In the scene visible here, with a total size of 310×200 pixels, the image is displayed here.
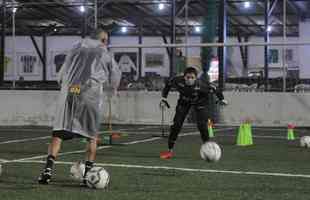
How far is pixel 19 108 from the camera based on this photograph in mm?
23344

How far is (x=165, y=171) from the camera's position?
1018 cm

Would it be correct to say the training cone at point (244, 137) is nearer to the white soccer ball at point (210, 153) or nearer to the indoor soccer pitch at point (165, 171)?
the indoor soccer pitch at point (165, 171)

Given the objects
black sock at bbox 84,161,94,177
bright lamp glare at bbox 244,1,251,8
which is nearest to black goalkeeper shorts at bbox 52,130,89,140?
black sock at bbox 84,161,94,177

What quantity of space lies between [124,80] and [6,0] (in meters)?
7.66

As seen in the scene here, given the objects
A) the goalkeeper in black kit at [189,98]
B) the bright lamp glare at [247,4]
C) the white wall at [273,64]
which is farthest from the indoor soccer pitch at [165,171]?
the bright lamp glare at [247,4]

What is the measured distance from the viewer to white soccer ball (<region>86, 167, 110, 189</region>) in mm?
8156

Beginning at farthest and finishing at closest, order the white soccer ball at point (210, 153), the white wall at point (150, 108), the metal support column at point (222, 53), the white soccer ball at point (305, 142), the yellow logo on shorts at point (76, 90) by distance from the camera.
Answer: the metal support column at point (222, 53), the white wall at point (150, 108), the white soccer ball at point (305, 142), the white soccer ball at point (210, 153), the yellow logo on shorts at point (76, 90)

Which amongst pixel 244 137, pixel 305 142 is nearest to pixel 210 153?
pixel 305 142

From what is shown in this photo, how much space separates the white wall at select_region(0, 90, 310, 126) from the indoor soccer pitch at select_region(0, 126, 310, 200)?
4.36 metres

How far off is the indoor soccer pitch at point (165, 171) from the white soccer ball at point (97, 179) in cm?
11

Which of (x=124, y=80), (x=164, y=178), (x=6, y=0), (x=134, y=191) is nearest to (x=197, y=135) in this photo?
(x=124, y=80)

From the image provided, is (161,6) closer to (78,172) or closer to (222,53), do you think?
(222,53)

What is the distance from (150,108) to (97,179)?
14.7 m

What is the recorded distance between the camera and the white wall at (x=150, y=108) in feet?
70.5
